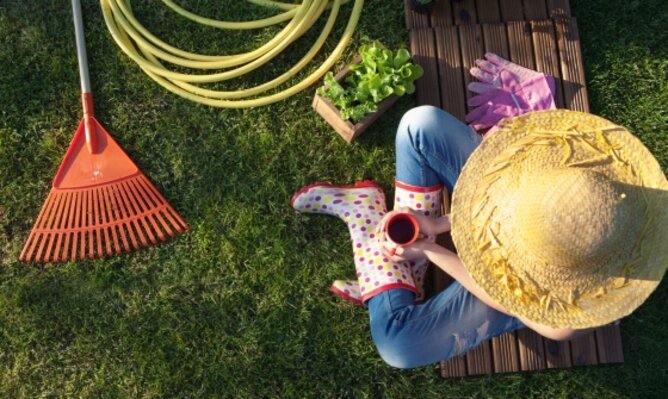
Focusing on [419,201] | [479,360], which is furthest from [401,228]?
[479,360]

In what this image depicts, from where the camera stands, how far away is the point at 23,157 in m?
3.25

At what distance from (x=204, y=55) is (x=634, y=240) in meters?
2.35

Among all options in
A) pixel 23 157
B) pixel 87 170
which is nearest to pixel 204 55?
pixel 87 170

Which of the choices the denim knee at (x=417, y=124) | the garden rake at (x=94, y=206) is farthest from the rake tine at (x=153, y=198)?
the denim knee at (x=417, y=124)

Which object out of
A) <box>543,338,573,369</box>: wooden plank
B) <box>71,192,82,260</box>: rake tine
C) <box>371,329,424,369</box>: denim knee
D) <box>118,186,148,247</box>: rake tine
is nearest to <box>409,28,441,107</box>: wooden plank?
<box>371,329,424,369</box>: denim knee

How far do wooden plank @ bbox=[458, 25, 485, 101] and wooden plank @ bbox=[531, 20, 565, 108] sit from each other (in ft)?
0.99

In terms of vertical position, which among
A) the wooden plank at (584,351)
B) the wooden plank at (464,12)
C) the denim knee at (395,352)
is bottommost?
the wooden plank at (584,351)

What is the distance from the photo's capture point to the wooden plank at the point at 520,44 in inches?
127

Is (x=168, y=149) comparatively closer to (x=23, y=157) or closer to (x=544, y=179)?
(x=23, y=157)

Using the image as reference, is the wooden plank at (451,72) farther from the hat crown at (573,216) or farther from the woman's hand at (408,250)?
the hat crown at (573,216)

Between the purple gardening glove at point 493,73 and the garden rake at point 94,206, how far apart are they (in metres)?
1.76

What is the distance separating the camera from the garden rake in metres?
3.12

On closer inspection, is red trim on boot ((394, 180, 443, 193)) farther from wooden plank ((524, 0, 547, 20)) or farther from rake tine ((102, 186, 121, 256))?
rake tine ((102, 186, 121, 256))

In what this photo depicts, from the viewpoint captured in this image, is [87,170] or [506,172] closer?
[506,172]
